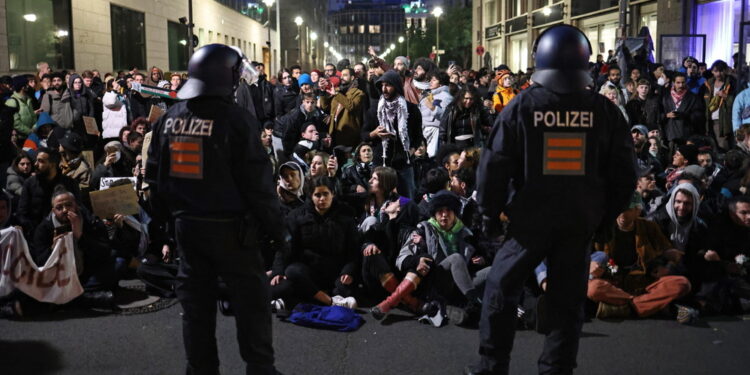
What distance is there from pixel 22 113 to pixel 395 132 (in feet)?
20.5

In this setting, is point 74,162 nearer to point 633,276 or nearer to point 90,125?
point 90,125

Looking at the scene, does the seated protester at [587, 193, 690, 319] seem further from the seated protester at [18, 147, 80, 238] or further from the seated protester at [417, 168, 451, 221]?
the seated protester at [18, 147, 80, 238]

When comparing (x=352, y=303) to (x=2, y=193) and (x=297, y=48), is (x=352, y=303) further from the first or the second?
(x=297, y=48)

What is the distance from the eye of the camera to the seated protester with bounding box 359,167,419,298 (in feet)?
21.0

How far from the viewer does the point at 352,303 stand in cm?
625

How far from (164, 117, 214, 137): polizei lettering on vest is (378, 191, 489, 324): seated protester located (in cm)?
255

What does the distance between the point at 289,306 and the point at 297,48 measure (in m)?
61.0

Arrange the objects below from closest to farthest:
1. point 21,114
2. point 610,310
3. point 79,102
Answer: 1. point 610,310
2. point 21,114
3. point 79,102

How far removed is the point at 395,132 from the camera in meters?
8.98

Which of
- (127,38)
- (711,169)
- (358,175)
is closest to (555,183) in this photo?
(358,175)

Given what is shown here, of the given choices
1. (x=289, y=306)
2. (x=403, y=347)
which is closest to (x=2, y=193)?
(x=289, y=306)

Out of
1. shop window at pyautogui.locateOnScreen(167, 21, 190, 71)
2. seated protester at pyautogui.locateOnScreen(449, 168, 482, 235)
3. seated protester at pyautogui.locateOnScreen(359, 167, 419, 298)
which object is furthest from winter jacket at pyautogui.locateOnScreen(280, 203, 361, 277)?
shop window at pyautogui.locateOnScreen(167, 21, 190, 71)

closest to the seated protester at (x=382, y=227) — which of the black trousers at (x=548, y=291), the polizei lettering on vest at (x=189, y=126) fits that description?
the black trousers at (x=548, y=291)

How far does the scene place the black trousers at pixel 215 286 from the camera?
13.2 ft
